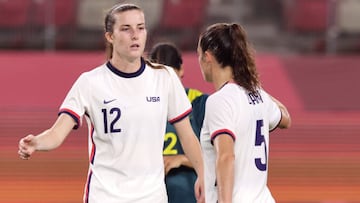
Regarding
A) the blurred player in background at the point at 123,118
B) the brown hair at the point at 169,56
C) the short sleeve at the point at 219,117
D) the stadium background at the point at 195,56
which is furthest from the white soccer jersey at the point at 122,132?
the stadium background at the point at 195,56

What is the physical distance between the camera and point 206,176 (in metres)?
5.08

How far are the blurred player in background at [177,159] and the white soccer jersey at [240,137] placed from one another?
3.89 feet

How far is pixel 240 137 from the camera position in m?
4.98

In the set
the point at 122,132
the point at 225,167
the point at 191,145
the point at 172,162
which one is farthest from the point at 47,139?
the point at 172,162

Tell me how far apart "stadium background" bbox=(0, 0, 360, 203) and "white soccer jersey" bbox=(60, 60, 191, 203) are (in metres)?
7.98

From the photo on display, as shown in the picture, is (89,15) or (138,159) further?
(89,15)

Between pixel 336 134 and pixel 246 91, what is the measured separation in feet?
30.0

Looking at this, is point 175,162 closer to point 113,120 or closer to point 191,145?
Answer: point 191,145

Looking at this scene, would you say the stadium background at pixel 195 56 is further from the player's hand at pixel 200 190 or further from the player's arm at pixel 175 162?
the player's hand at pixel 200 190

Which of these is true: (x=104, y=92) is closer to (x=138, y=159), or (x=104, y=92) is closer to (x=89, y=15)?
(x=138, y=159)

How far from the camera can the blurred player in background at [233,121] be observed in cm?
491

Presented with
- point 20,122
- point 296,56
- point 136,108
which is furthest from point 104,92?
point 296,56

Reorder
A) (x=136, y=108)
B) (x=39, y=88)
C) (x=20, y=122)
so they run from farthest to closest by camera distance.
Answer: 1. (x=39, y=88)
2. (x=20, y=122)
3. (x=136, y=108)

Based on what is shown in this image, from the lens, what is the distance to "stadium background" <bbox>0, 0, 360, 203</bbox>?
46.8 ft
